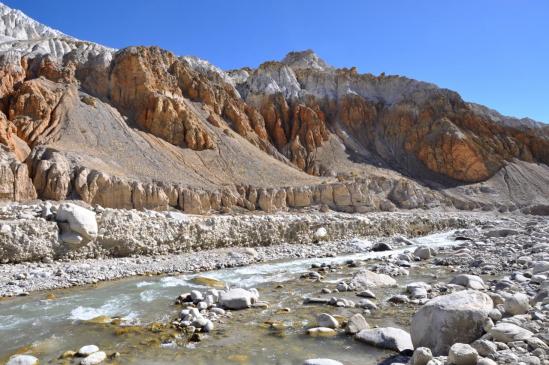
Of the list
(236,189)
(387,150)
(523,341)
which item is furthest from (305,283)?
(387,150)

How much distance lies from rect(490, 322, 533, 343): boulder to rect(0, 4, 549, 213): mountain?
3141 cm

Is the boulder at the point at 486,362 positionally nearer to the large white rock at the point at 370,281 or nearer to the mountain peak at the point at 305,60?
the large white rock at the point at 370,281

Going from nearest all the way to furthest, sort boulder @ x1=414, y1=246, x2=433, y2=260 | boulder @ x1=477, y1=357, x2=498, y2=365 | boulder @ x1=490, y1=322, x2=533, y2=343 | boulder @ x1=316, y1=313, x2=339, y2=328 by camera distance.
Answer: boulder @ x1=477, y1=357, x2=498, y2=365, boulder @ x1=490, y1=322, x2=533, y2=343, boulder @ x1=316, y1=313, x2=339, y2=328, boulder @ x1=414, y1=246, x2=433, y2=260

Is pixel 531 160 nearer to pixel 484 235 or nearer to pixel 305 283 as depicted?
pixel 484 235

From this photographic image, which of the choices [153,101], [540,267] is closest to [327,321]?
[540,267]

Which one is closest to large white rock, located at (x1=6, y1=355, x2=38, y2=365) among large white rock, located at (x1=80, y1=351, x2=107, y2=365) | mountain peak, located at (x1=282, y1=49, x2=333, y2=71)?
large white rock, located at (x1=80, y1=351, x2=107, y2=365)

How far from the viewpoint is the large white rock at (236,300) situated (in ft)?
40.3

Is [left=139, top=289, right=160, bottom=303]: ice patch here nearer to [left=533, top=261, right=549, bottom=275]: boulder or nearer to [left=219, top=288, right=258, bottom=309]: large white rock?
[left=219, top=288, right=258, bottom=309]: large white rock

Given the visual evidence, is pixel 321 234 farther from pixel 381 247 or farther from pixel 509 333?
pixel 509 333

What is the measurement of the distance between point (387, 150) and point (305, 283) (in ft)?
203

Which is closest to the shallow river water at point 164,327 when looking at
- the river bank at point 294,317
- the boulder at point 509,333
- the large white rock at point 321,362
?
the river bank at point 294,317

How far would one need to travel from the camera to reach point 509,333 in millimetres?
6871

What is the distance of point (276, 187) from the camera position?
151 feet

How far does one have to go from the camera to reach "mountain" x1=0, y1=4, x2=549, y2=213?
124ft
